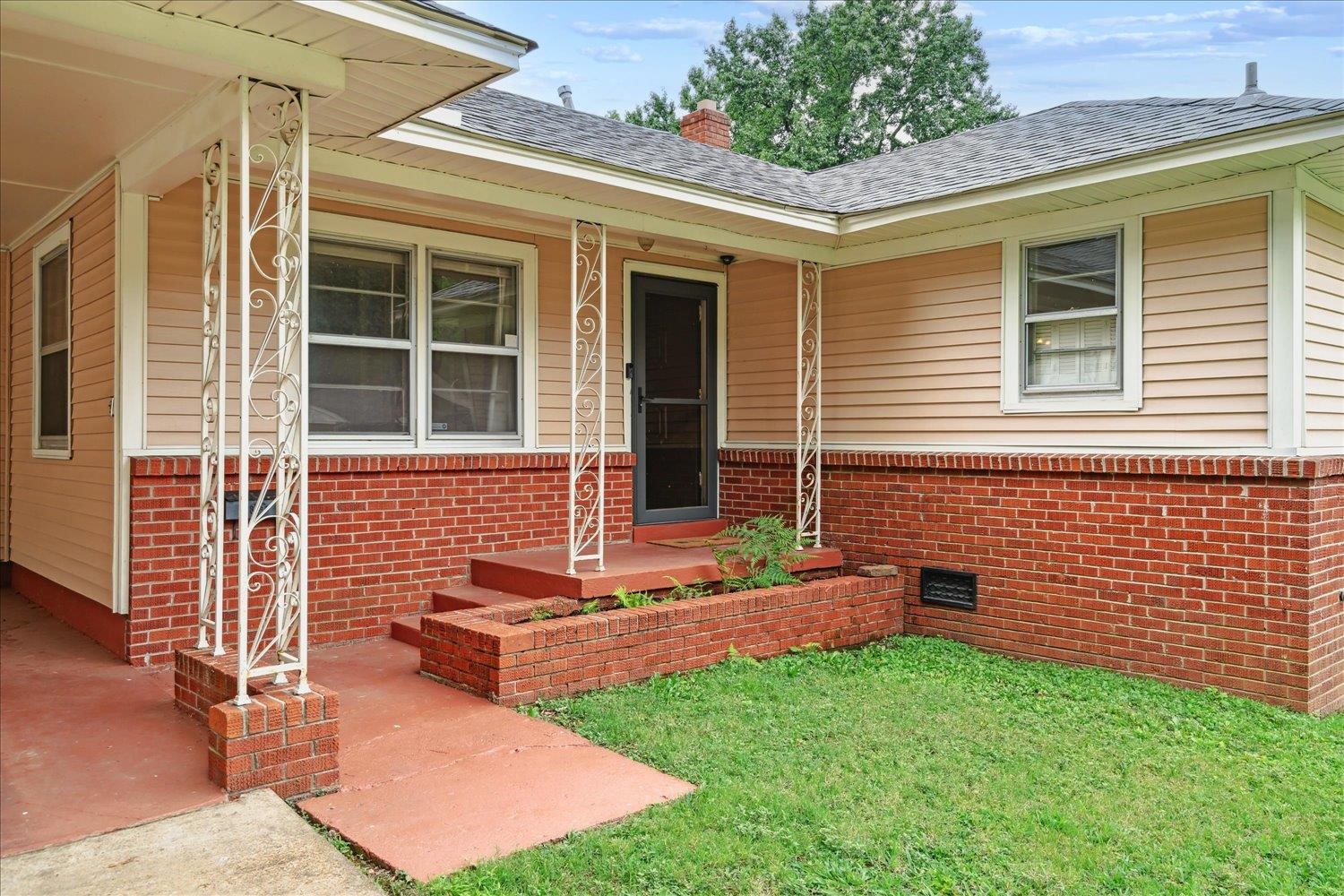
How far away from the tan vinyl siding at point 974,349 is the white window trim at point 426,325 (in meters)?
2.18

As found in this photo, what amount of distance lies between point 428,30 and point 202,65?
2.80ft

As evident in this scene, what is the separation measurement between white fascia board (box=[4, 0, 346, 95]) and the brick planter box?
2817 mm

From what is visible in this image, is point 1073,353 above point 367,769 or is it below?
above

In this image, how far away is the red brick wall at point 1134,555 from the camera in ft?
17.7

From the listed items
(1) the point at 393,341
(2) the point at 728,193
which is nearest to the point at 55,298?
(1) the point at 393,341

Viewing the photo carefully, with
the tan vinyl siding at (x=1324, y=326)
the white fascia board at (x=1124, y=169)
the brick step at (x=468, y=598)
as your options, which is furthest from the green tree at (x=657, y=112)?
the brick step at (x=468, y=598)

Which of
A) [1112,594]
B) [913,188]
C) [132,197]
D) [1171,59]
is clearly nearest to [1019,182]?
[913,188]

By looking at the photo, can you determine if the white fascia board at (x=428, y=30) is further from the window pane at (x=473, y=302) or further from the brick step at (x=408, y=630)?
the brick step at (x=408, y=630)

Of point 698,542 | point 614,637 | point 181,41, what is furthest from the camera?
point 698,542

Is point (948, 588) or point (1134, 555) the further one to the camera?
point (948, 588)

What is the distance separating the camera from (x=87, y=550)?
5527 millimetres

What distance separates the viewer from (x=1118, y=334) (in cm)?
608

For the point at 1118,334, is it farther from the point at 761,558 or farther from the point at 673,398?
the point at 673,398

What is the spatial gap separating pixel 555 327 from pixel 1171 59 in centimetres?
6192
